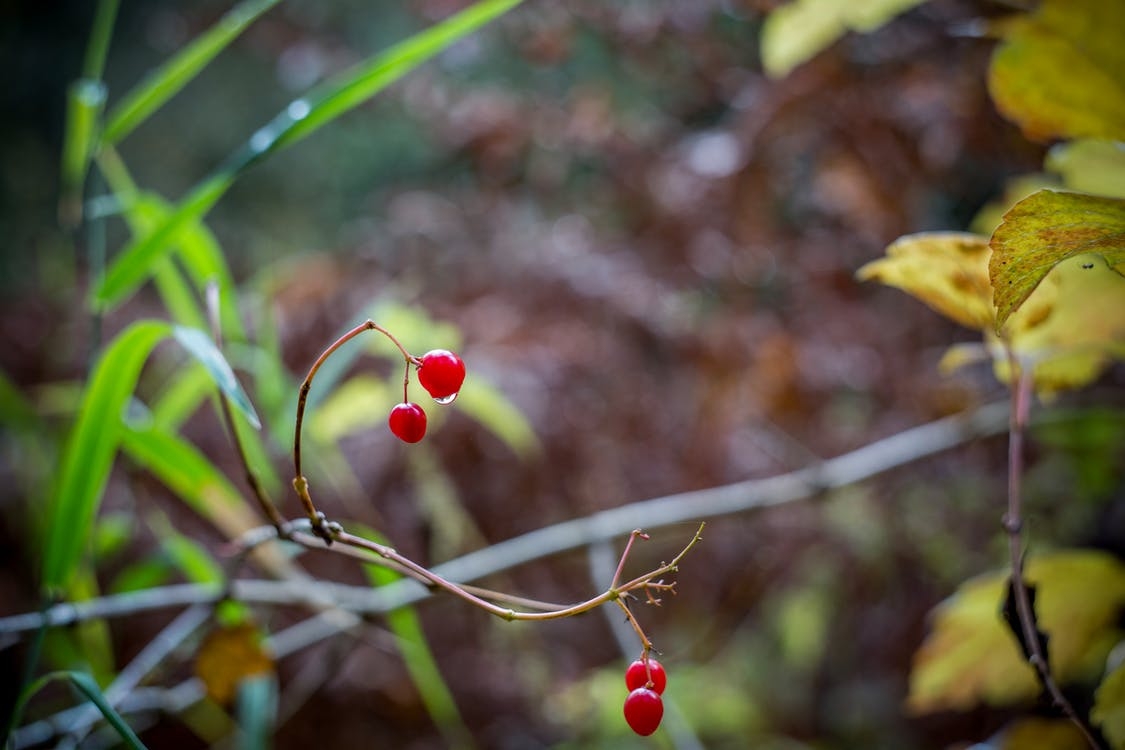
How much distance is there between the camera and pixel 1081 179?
1.41 feet

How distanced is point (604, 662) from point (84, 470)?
3.72ft

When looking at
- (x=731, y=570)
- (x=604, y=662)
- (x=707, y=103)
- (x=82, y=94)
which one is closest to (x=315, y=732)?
(x=604, y=662)

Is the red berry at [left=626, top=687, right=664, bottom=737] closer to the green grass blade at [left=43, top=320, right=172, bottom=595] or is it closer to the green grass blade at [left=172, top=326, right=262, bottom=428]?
the green grass blade at [left=172, top=326, right=262, bottom=428]

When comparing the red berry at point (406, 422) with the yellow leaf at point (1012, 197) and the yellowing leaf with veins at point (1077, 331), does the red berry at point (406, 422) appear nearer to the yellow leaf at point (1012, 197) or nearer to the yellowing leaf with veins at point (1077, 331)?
the yellowing leaf with veins at point (1077, 331)

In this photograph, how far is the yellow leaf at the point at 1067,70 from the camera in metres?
0.40

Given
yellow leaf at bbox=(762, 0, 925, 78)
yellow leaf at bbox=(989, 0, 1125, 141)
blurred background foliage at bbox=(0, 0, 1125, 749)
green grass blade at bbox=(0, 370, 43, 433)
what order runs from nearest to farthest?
yellow leaf at bbox=(989, 0, 1125, 141), yellow leaf at bbox=(762, 0, 925, 78), green grass blade at bbox=(0, 370, 43, 433), blurred background foliage at bbox=(0, 0, 1125, 749)

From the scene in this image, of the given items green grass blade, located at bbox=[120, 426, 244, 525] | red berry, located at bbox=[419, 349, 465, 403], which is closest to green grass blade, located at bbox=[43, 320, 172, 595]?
green grass blade, located at bbox=[120, 426, 244, 525]

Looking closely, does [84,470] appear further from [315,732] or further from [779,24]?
[315,732]

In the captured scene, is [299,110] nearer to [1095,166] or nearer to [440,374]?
[440,374]

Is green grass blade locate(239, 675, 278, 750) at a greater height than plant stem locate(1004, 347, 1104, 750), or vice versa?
green grass blade locate(239, 675, 278, 750)

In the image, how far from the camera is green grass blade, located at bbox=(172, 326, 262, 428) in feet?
1.05

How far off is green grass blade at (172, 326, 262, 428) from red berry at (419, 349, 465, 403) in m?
0.08

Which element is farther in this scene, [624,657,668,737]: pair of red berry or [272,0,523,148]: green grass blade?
[272,0,523,148]: green grass blade

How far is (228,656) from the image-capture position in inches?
19.6
